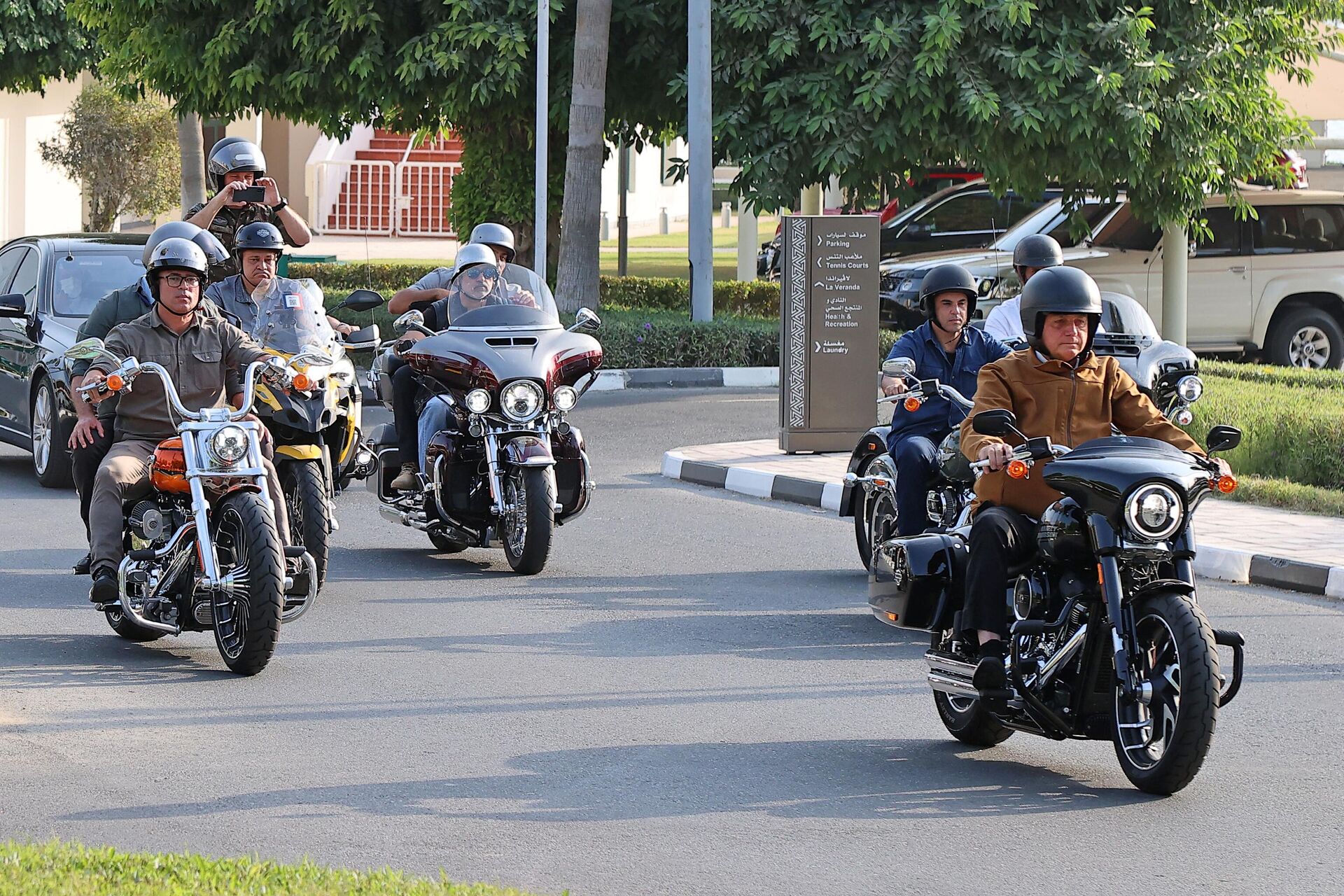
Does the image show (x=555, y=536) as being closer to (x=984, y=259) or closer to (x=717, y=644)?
(x=717, y=644)

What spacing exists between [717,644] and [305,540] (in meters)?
2.03

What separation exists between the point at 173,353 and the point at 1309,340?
1579cm

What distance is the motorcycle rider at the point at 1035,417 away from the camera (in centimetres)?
621

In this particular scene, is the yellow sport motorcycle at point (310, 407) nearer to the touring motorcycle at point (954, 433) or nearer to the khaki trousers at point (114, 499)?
the khaki trousers at point (114, 499)

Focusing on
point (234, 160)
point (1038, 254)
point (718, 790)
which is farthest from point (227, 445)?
point (1038, 254)

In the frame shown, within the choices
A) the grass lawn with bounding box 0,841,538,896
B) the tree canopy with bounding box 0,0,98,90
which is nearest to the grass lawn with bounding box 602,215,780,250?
the tree canopy with bounding box 0,0,98,90

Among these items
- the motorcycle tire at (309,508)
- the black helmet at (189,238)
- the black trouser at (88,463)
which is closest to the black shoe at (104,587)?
the black trouser at (88,463)

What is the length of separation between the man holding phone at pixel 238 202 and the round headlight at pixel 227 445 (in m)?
3.49

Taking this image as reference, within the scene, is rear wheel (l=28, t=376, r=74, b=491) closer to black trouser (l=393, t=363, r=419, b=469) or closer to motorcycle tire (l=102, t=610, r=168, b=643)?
black trouser (l=393, t=363, r=419, b=469)

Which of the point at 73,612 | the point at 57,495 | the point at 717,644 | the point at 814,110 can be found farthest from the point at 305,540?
the point at 814,110

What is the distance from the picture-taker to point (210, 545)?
7.46 metres

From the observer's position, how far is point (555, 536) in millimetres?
11227

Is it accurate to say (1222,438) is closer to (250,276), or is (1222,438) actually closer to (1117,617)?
(1117,617)

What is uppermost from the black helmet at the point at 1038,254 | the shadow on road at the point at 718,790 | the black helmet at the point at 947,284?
the black helmet at the point at 1038,254
